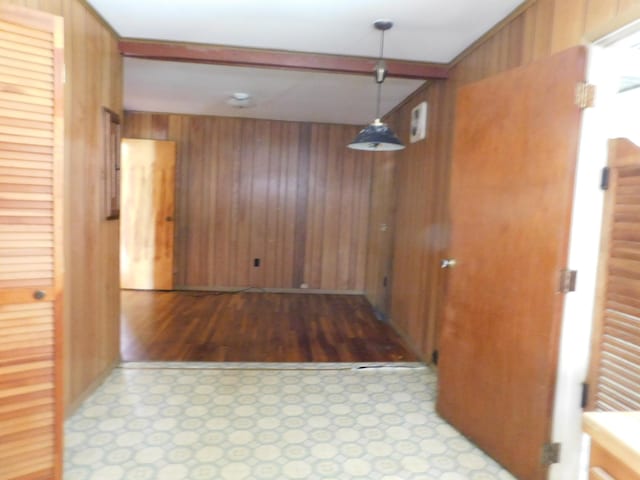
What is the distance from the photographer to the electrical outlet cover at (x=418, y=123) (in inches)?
132

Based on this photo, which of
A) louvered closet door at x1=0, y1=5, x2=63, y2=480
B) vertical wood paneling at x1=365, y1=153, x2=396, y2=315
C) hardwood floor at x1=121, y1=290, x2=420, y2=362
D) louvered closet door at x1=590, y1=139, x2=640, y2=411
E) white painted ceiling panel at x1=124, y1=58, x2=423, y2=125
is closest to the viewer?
louvered closet door at x1=0, y1=5, x2=63, y2=480

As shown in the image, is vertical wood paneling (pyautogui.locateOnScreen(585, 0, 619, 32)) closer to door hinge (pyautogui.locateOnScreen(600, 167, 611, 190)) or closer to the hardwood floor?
door hinge (pyautogui.locateOnScreen(600, 167, 611, 190))

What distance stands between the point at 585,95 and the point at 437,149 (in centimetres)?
153

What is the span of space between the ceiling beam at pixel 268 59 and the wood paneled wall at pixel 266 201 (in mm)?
2561

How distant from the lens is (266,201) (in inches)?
214

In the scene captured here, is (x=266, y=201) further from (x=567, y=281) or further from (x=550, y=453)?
(x=550, y=453)

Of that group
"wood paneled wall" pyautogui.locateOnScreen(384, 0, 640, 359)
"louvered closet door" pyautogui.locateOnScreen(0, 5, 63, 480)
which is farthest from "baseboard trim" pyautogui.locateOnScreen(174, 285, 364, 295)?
"louvered closet door" pyautogui.locateOnScreen(0, 5, 63, 480)

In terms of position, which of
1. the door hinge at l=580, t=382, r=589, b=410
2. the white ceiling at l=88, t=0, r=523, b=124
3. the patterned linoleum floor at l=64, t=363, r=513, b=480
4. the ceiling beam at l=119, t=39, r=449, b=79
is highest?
the white ceiling at l=88, t=0, r=523, b=124

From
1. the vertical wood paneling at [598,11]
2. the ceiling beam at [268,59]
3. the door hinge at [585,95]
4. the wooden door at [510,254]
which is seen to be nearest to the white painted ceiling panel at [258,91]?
the ceiling beam at [268,59]

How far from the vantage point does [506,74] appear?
1.92 metres

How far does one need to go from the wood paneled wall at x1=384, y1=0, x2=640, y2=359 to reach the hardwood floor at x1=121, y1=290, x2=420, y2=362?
1.37ft

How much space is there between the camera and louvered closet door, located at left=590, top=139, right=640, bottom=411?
1.55m

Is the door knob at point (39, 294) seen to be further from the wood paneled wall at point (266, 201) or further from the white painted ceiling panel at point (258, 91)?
the wood paneled wall at point (266, 201)

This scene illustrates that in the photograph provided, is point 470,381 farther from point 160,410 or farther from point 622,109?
point 160,410
